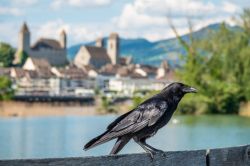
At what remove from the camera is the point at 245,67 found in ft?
198

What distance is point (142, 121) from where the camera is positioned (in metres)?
4.94

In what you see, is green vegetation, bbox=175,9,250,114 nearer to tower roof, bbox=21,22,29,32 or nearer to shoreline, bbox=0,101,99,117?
shoreline, bbox=0,101,99,117

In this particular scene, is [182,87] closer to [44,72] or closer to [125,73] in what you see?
[44,72]

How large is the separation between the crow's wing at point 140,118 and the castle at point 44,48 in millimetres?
178828

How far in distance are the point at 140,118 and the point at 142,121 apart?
0.08ft

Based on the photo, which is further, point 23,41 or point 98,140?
point 23,41

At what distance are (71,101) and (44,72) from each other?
5446 centimetres

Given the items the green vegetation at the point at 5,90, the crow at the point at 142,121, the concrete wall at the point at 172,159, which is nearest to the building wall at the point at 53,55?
the green vegetation at the point at 5,90

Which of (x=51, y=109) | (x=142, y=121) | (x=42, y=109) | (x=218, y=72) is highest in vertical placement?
(x=142, y=121)

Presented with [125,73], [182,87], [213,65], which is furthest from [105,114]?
[125,73]

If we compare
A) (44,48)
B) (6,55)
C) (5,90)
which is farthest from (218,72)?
(44,48)

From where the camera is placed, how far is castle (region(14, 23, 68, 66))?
18554cm

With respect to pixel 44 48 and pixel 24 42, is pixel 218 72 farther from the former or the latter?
pixel 44 48

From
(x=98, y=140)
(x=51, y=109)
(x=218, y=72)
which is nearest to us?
(x=98, y=140)
